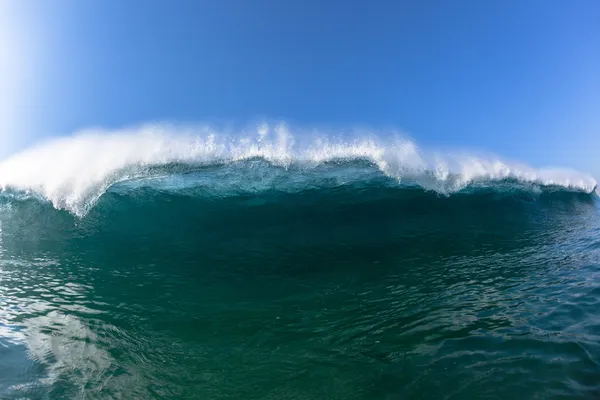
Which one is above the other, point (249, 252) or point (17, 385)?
point (249, 252)

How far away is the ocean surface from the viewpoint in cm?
344

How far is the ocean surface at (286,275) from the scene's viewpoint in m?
3.44

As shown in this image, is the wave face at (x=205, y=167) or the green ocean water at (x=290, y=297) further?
the wave face at (x=205, y=167)

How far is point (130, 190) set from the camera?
376 inches

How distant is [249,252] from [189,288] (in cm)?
190

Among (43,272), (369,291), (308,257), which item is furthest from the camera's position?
(308,257)

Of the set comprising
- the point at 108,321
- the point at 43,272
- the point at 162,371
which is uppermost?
the point at 43,272

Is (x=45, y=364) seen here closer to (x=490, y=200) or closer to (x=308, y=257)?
(x=308, y=257)

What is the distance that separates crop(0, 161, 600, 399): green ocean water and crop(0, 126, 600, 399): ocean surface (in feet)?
0.09

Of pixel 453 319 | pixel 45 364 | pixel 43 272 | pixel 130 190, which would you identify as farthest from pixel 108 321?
pixel 130 190

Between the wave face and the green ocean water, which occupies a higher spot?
the wave face

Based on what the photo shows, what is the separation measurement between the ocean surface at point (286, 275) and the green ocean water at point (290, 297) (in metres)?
0.03

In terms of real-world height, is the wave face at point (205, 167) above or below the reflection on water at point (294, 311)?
above

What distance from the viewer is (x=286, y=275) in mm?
6336
